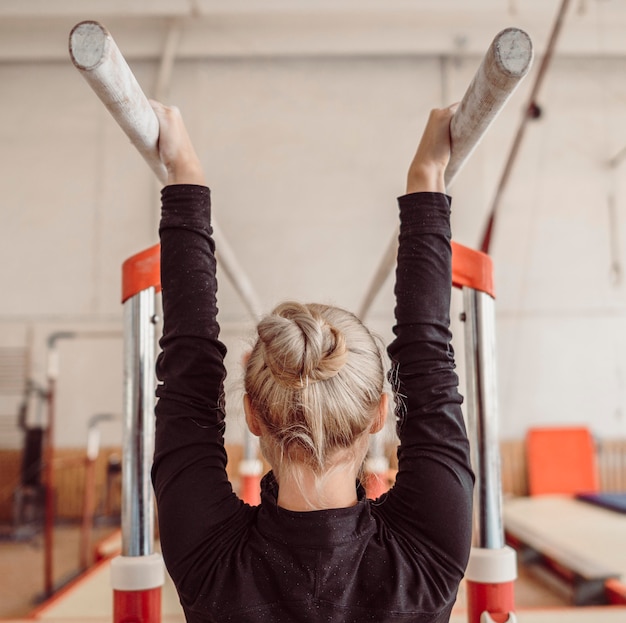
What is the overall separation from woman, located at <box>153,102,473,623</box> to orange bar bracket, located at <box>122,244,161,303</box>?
0.47 feet

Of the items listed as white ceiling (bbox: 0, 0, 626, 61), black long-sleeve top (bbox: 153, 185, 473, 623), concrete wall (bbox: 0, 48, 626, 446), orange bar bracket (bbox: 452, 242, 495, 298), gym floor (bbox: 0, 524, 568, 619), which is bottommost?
gym floor (bbox: 0, 524, 568, 619)

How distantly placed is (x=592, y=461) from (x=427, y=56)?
3.33 m

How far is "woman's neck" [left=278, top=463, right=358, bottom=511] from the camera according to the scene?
678 millimetres

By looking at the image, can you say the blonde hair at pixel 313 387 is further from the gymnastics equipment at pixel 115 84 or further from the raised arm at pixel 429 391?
the gymnastics equipment at pixel 115 84

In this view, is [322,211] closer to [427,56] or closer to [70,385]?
[427,56]

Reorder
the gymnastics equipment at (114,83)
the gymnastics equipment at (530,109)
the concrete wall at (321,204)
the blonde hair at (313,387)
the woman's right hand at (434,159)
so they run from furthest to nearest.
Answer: the concrete wall at (321,204), the gymnastics equipment at (530,109), the woman's right hand at (434,159), the blonde hair at (313,387), the gymnastics equipment at (114,83)

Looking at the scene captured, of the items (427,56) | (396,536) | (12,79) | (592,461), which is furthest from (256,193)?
(396,536)

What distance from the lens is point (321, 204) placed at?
188 inches

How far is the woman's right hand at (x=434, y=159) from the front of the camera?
787 millimetres

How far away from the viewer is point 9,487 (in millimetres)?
4406

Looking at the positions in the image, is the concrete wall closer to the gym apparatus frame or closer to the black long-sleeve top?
A: the gym apparatus frame

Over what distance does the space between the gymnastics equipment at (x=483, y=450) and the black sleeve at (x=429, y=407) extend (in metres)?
0.18

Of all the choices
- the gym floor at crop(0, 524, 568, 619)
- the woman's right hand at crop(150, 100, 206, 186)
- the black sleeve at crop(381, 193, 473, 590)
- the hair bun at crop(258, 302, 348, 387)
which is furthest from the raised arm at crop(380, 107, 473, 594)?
the gym floor at crop(0, 524, 568, 619)

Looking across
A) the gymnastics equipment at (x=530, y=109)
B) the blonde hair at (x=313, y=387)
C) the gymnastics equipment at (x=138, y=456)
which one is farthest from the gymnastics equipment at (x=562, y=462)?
the blonde hair at (x=313, y=387)
